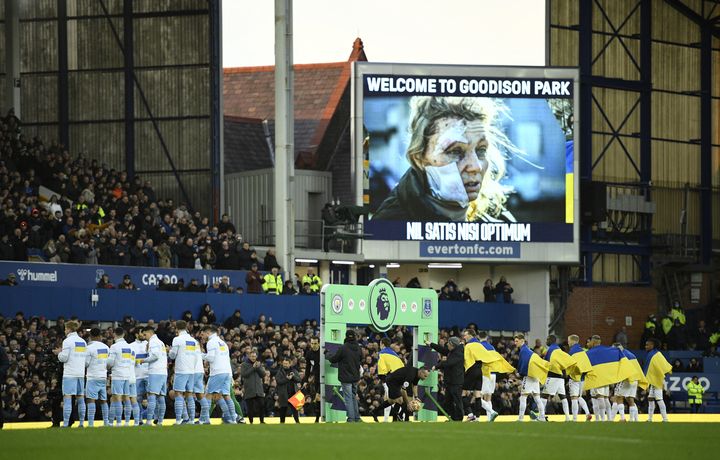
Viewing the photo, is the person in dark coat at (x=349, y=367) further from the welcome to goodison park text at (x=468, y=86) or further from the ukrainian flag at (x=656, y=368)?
the welcome to goodison park text at (x=468, y=86)

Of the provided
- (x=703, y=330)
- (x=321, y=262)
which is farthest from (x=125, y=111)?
(x=703, y=330)

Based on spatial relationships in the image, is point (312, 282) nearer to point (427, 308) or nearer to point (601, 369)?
point (427, 308)

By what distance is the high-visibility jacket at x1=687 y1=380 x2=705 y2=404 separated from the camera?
49.2 meters

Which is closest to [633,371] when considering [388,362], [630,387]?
[630,387]

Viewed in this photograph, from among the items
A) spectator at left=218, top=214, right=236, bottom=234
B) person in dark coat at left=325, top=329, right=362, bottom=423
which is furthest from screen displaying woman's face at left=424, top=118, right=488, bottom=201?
person in dark coat at left=325, top=329, right=362, bottom=423

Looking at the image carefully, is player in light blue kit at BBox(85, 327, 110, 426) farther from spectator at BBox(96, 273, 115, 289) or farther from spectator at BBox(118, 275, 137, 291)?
spectator at BBox(118, 275, 137, 291)

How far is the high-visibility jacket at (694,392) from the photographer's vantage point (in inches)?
1939

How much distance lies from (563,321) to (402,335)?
1532 cm

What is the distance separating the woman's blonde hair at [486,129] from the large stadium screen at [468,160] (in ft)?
0.11

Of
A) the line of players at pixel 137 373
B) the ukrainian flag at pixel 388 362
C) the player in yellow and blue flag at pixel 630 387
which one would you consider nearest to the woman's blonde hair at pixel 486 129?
the player in yellow and blue flag at pixel 630 387

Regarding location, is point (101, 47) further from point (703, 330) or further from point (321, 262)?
point (703, 330)

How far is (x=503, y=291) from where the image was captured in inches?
2051

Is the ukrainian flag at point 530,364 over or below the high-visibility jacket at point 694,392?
over

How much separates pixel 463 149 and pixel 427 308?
17.5 m
